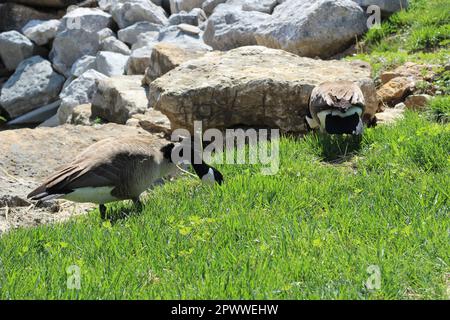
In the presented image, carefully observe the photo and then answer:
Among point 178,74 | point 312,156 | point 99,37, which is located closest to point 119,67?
point 99,37

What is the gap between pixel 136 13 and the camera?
1639 centimetres

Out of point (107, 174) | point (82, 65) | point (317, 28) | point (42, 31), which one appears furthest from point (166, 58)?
point (42, 31)

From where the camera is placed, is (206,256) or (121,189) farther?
(121,189)

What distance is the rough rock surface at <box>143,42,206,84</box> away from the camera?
10.2 metres

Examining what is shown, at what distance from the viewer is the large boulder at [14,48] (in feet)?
56.6

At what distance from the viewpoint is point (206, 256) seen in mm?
4477

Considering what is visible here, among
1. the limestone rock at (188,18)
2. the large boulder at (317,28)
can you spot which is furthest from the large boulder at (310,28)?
the limestone rock at (188,18)

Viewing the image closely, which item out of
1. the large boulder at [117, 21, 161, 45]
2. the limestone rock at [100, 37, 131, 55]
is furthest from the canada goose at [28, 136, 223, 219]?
the large boulder at [117, 21, 161, 45]

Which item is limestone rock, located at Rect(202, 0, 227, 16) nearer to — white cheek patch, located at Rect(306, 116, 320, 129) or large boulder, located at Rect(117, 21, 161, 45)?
large boulder, located at Rect(117, 21, 161, 45)

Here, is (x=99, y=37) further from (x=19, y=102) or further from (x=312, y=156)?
(x=312, y=156)

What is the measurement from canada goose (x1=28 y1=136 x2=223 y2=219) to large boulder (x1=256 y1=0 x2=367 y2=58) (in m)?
5.92

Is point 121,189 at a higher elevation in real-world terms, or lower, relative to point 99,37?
higher

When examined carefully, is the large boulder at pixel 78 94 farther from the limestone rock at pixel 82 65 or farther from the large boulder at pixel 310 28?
the large boulder at pixel 310 28
